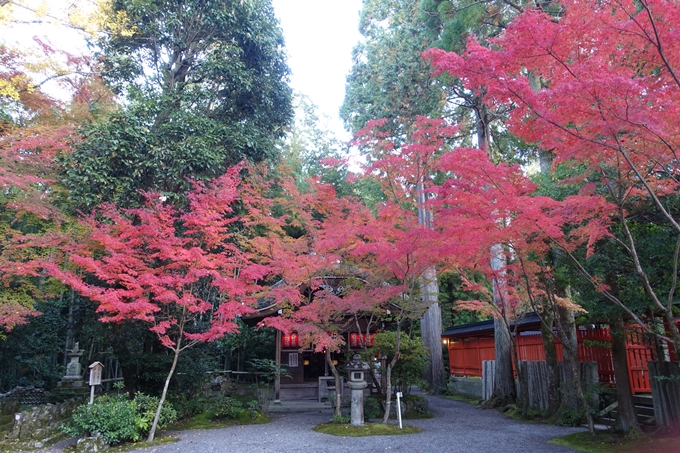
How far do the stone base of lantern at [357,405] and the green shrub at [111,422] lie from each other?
4.37 m

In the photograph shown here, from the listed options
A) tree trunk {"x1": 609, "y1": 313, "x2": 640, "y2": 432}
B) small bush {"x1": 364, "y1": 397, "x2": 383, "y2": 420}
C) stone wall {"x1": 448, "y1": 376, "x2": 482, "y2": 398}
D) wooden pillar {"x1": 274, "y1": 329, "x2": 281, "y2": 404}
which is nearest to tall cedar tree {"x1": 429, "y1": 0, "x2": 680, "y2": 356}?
tree trunk {"x1": 609, "y1": 313, "x2": 640, "y2": 432}

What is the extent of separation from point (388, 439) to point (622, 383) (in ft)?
14.4

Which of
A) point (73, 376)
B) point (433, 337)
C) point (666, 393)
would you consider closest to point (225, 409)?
point (73, 376)

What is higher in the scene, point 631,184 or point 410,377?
point 631,184

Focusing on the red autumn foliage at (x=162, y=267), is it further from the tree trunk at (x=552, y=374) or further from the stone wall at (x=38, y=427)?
the tree trunk at (x=552, y=374)

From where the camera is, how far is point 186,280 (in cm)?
834

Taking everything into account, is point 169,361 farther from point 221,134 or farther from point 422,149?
point 422,149

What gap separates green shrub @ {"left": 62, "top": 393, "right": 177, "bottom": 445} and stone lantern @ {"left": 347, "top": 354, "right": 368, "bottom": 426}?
4380mm

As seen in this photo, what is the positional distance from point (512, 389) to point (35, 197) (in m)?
14.5

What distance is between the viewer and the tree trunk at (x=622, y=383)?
282 inches

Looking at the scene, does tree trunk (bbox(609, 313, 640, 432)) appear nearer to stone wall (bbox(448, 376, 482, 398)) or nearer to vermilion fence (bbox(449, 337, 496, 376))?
vermilion fence (bbox(449, 337, 496, 376))

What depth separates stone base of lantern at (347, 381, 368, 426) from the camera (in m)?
9.27

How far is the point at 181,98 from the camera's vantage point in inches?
465

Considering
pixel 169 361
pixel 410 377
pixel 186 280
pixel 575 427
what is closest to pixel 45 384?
pixel 169 361
